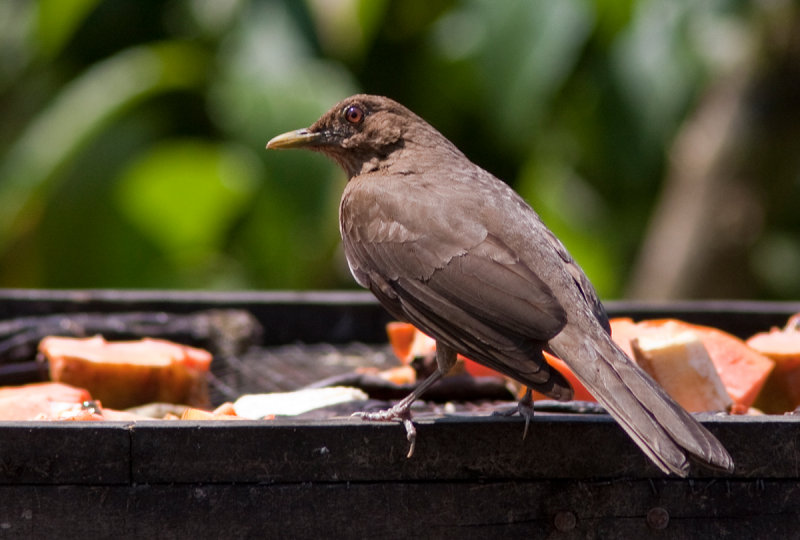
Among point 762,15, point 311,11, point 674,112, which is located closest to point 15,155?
point 311,11

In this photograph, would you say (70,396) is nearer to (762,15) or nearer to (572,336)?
(572,336)

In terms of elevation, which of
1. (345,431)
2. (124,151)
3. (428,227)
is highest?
(428,227)

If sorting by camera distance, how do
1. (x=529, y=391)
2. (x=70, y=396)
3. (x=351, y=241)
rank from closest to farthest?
(x=529, y=391)
(x=70, y=396)
(x=351, y=241)

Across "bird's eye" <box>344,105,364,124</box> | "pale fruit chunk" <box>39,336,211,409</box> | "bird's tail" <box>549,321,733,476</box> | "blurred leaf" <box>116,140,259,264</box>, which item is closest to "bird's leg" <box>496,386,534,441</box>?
"bird's tail" <box>549,321,733,476</box>

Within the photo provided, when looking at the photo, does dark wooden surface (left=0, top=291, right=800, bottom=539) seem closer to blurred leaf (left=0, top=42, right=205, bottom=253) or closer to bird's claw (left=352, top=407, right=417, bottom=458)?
bird's claw (left=352, top=407, right=417, bottom=458)

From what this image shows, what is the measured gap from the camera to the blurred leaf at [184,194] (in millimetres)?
8180

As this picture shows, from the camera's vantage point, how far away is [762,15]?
25.2ft

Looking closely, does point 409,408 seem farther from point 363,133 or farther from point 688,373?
point 363,133

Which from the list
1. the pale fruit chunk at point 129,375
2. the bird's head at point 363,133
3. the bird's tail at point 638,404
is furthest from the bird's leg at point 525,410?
the bird's head at point 363,133

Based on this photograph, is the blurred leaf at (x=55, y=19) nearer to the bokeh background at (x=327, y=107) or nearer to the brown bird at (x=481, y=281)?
the bokeh background at (x=327, y=107)

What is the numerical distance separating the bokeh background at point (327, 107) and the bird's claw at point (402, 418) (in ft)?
14.3

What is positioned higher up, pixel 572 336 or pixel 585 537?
pixel 572 336

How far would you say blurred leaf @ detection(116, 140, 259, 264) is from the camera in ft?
26.8

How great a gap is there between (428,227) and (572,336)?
0.61 meters
